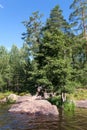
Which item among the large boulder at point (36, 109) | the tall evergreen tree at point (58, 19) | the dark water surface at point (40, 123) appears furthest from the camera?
the tall evergreen tree at point (58, 19)

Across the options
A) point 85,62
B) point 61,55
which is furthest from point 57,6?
point 61,55

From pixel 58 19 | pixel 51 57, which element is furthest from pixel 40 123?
pixel 58 19

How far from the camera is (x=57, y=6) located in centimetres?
6300

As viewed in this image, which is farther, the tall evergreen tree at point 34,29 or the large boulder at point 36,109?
the tall evergreen tree at point 34,29

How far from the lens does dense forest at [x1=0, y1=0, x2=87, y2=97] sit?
33.2 meters

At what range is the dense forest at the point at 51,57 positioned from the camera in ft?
109

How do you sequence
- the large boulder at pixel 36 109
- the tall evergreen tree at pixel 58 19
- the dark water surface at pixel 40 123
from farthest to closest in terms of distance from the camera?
the tall evergreen tree at pixel 58 19 < the large boulder at pixel 36 109 < the dark water surface at pixel 40 123

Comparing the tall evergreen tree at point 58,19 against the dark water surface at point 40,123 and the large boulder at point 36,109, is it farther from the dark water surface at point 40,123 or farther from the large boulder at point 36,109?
the dark water surface at point 40,123

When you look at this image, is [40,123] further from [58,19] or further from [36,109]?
[58,19]

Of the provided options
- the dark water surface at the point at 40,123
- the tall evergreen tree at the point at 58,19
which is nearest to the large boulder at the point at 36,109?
the dark water surface at the point at 40,123

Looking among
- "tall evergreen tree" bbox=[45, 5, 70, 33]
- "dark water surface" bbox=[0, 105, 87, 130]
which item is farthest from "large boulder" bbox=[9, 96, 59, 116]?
"tall evergreen tree" bbox=[45, 5, 70, 33]

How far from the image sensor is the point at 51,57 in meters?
34.8

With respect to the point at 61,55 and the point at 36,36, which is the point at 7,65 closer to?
the point at 36,36

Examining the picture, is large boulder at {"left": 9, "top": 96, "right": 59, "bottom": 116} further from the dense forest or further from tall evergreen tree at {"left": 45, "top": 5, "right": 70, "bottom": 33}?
tall evergreen tree at {"left": 45, "top": 5, "right": 70, "bottom": 33}
